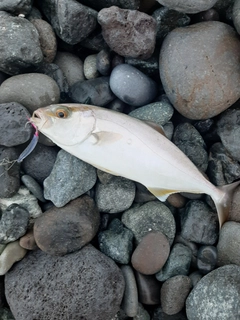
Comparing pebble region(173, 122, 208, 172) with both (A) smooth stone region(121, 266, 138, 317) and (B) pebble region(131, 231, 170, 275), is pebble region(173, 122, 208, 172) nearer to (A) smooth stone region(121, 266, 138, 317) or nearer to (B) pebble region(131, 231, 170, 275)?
(B) pebble region(131, 231, 170, 275)

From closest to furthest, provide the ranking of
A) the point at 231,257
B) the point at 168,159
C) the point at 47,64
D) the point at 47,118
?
the point at 47,118 → the point at 168,159 → the point at 231,257 → the point at 47,64

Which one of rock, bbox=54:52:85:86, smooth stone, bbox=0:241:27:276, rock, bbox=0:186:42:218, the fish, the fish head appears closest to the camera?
the fish head

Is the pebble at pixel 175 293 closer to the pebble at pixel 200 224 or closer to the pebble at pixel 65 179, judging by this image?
the pebble at pixel 200 224

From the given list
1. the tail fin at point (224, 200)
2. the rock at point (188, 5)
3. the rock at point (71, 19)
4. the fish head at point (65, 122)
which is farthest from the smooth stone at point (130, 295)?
the rock at point (188, 5)

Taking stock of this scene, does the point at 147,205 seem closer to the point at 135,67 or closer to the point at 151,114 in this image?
the point at 151,114

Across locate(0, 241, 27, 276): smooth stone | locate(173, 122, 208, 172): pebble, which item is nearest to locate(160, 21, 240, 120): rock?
locate(173, 122, 208, 172): pebble

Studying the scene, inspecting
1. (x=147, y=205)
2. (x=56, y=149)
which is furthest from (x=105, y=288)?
(x=56, y=149)
